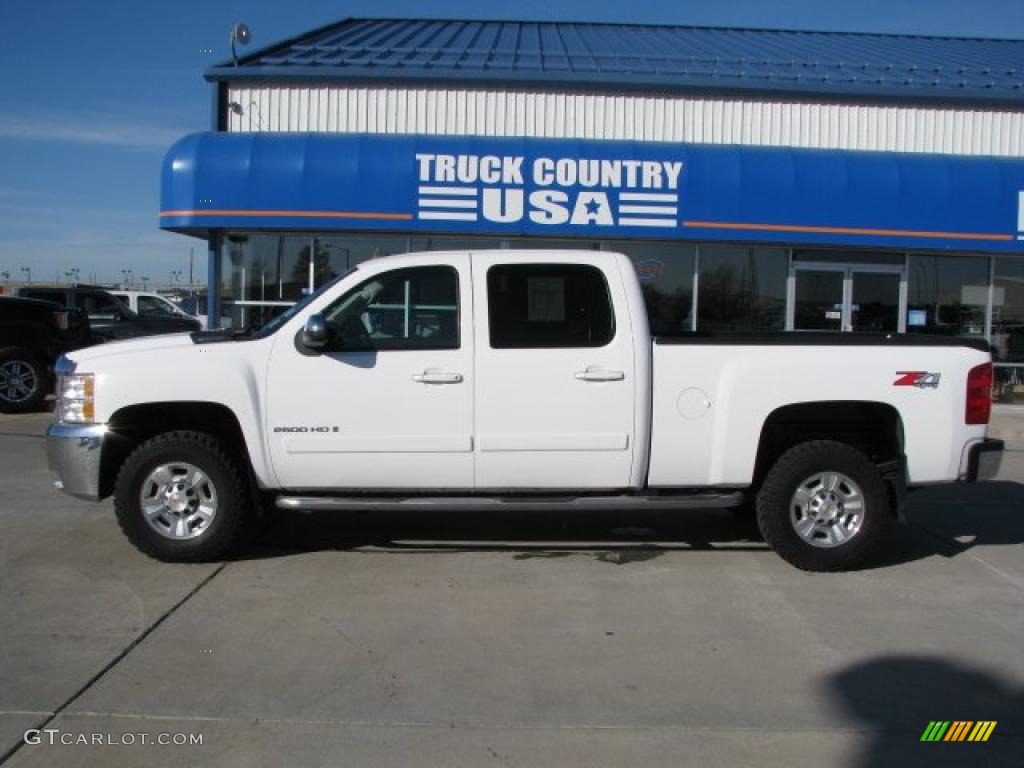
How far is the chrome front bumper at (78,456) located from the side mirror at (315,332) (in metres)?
1.42

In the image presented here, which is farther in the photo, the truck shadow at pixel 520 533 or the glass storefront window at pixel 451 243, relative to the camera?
the glass storefront window at pixel 451 243

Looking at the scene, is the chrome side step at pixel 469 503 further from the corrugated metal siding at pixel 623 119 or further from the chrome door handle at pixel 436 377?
the corrugated metal siding at pixel 623 119

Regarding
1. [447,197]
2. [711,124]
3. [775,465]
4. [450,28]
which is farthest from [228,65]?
[775,465]

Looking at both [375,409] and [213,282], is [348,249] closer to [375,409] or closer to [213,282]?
[213,282]

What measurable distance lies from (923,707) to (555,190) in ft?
35.6

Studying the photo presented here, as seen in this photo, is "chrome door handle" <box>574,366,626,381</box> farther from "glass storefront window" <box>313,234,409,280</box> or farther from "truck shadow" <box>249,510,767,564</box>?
"glass storefront window" <box>313,234,409,280</box>

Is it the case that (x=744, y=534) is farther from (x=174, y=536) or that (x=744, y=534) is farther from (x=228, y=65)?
(x=228, y=65)

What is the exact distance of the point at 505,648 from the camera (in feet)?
15.9

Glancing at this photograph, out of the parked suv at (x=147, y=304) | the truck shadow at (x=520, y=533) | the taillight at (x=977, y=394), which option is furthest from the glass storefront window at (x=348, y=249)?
the taillight at (x=977, y=394)

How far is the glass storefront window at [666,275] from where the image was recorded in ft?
49.9

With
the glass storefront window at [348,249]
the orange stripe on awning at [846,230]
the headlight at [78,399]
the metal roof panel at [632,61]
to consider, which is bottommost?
the headlight at [78,399]

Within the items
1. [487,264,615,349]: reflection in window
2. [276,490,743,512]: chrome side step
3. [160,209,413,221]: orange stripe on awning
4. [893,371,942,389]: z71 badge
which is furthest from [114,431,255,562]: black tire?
[160,209,413,221]: orange stripe on awning

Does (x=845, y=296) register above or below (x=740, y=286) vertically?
below

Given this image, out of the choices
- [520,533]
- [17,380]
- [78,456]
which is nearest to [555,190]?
[520,533]
